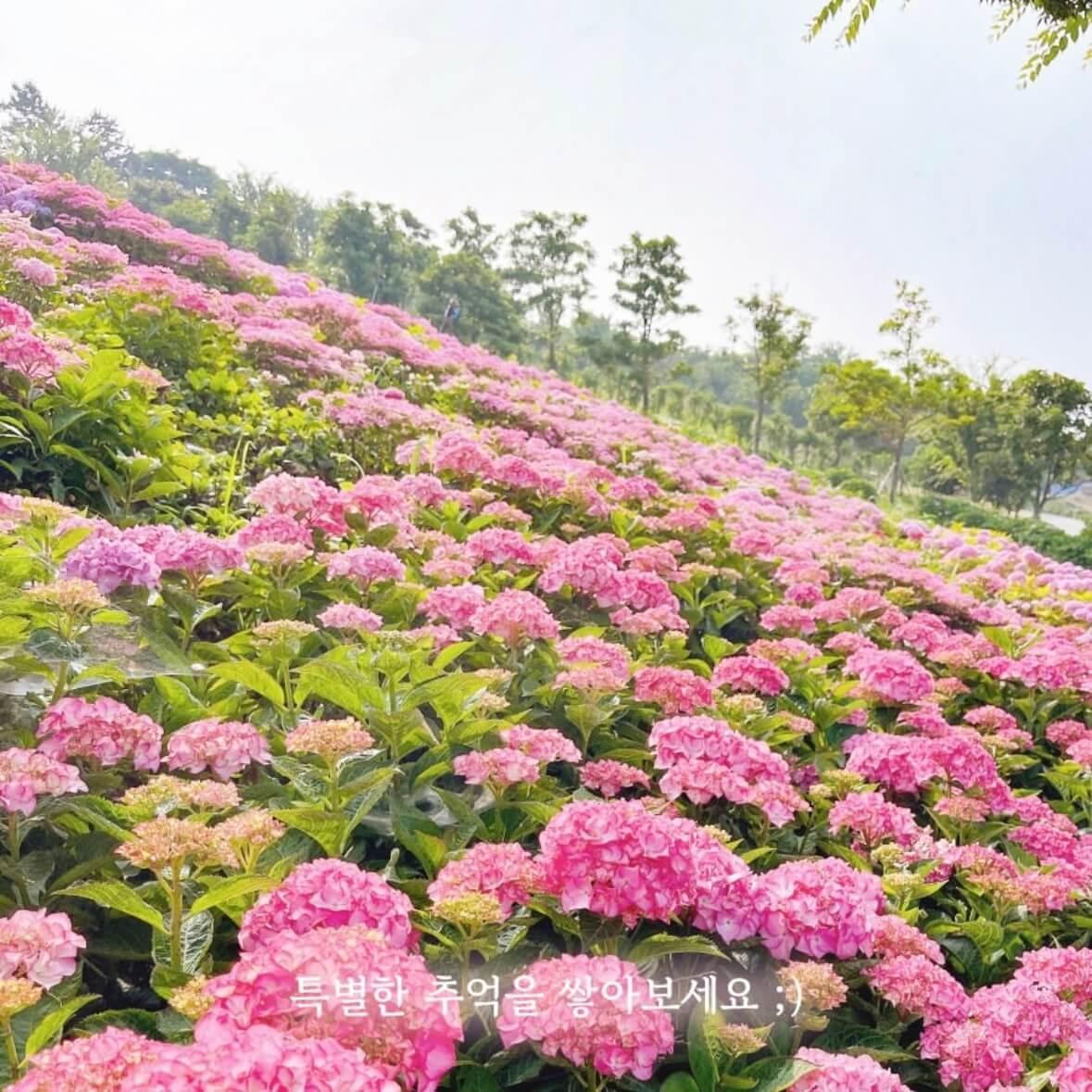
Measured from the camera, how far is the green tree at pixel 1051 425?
71.7 ft

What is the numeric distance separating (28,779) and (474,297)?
87.5ft

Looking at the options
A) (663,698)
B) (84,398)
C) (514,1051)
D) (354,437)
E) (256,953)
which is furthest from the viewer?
(354,437)

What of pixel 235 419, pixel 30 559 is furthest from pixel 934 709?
pixel 235 419

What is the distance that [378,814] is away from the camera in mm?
1723

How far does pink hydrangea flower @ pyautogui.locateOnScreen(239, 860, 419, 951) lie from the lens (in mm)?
1137

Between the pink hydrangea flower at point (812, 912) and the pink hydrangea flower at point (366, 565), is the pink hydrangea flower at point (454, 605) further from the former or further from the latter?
the pink hydrangea flower at point (812, 912)

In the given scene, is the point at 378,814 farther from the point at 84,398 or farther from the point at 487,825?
the point at 84,398

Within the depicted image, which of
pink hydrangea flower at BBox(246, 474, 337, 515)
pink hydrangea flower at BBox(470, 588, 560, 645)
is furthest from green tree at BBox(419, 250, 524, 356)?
pink hydrangea flower at BBox(470, 588, 560, 645)

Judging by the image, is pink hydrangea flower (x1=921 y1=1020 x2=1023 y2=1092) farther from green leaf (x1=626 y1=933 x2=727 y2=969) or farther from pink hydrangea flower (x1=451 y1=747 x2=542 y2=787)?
pink hydrangea flower (x1=451 y1=747 x2=542 y2=787)

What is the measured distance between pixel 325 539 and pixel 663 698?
50.0 inches

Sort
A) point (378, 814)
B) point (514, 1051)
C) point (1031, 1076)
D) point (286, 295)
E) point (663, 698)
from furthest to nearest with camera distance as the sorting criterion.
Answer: point (286, 295), point (663, 698), point (378, 814), point (1031, 1076), point (514, 1051)

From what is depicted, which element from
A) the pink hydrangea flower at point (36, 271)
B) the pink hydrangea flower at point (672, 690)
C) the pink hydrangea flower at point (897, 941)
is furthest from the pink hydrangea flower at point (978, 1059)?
the pink hydrangea flower at point (36, 271)

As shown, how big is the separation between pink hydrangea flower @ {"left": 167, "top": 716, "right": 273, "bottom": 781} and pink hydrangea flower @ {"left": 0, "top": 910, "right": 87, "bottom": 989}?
0.48 meters

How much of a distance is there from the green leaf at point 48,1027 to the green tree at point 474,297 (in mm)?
25759
